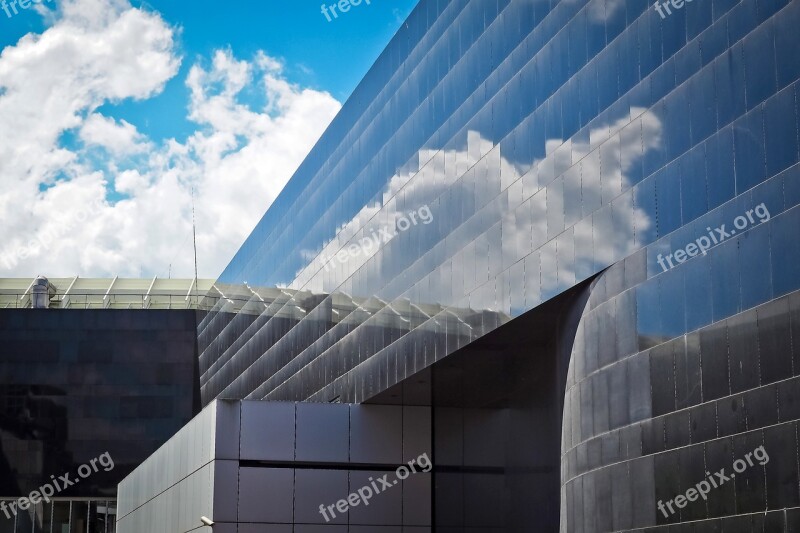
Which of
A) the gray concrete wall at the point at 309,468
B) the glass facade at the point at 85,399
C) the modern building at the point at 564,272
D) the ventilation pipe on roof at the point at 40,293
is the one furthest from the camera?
the ventilation pipe on roof at the point at 40,293

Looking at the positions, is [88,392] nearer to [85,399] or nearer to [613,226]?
[85,399]

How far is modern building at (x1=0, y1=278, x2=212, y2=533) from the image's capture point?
240 ft

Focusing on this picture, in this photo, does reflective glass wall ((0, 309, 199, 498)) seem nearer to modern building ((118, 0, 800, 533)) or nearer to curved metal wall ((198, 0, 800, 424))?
curved metal wall ((198, 0, 800, 424))

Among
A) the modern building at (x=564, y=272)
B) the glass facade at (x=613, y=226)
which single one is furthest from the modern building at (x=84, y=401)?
the glass facade at (x=613, y=226)

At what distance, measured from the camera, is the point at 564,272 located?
971 inches

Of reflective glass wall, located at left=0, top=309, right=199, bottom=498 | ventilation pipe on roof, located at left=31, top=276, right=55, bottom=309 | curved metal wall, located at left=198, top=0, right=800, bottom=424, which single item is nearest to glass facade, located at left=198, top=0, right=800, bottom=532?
curved metal wall, located at left=198, top=0, right=800, bottom=424

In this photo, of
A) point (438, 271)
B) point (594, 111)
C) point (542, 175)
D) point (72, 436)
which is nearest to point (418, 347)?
point (438, 271)

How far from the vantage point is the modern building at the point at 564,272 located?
1878 centimetres

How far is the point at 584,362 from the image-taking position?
78.9ft

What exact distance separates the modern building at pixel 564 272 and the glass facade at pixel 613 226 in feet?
0.18

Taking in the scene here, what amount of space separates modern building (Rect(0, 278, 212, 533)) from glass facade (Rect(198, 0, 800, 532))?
37394 mm

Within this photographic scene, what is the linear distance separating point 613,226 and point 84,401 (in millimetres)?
56167

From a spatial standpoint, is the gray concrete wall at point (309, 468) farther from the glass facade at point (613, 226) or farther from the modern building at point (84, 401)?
the modern building at point (84, 401)

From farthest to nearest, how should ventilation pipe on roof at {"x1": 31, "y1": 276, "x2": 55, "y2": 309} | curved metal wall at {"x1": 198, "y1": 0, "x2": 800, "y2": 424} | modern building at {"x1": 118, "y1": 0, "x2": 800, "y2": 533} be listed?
ventilation pipe on roof at {"x1": 31, "y1": 276, "x2": 55, "y2": 309}, curved metal wall at {"x1": 198, "y1": 0, "x2": 800, "y2": 424}, modern building at {"x1": 118, "y1": 0, "x2": 800, "y2": 533}
